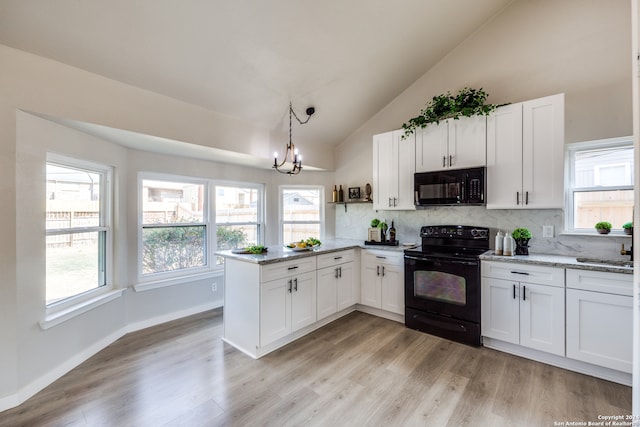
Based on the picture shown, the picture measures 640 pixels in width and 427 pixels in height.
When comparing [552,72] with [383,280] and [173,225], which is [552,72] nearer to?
[383,280]

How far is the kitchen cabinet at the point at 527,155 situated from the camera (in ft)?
8.99

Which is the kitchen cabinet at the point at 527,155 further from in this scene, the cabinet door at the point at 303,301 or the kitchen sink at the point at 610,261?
the cabinet door at the point at 303,301

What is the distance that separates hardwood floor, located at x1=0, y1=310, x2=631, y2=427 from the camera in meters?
1.94

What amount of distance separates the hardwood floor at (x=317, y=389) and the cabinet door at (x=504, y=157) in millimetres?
1654

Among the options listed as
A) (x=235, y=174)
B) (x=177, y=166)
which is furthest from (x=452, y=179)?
(x=177, y=166)

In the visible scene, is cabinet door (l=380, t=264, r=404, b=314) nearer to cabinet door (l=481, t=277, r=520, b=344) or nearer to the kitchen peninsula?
the kitchen peninsula

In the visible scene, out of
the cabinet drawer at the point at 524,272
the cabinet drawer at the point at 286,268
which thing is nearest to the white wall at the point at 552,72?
the cabinet drawer at the point at 524,272

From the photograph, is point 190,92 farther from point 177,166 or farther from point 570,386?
point 570,386

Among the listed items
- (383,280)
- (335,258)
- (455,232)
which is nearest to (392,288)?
(383,280)

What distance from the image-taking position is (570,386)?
2297 millimetres

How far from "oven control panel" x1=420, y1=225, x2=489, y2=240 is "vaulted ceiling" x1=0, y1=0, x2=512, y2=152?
2.05 metres

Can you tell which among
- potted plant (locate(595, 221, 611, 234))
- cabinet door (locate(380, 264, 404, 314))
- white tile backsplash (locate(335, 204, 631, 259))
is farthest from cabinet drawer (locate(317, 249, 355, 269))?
potted plant (locate(595, 221, 611, 234))

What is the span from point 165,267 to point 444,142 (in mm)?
3974

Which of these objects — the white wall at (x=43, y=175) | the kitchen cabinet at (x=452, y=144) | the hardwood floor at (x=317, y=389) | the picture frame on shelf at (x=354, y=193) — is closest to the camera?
the hardwood floor at (x=317, y=389)
